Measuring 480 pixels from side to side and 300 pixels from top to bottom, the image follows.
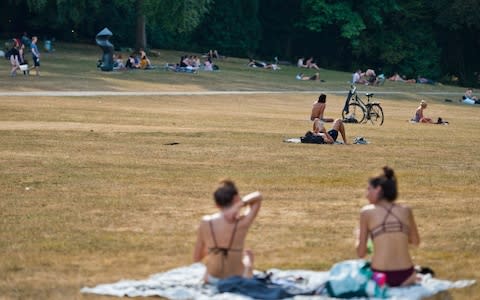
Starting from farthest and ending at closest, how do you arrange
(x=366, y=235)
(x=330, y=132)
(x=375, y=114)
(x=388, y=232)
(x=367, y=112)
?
(x=375, y=114) < (x=367, y=112) < (x=330, y=132) < (x=366, y=235) < (x=388, y=232)

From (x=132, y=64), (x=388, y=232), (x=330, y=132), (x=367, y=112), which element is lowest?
(x=132, y=64)

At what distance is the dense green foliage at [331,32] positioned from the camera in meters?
74.2

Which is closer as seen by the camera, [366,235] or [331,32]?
[366,235]

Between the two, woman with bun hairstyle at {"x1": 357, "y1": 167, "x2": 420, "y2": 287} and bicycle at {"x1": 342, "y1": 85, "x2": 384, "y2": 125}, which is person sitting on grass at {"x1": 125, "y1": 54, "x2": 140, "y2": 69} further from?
woman with bun hairstyle at {"x1": 357, "y1": 167, "x2": 420, "y2": 287}

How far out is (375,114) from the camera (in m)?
37.7

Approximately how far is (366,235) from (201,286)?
1.66 metres

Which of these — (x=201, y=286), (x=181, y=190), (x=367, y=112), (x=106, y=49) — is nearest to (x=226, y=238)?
(x=201, y=286)

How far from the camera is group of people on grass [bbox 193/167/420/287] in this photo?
10.3 m

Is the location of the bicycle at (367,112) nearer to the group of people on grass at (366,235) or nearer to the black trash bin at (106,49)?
the black trash bin at (106,49)

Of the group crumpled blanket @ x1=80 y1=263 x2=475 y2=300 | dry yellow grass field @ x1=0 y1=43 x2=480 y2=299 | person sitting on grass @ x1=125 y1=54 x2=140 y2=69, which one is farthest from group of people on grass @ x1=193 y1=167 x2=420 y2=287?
person sitting on grass @ x1=125 y1=54 x2=140 y2=69

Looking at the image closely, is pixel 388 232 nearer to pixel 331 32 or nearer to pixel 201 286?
pixel 201 286

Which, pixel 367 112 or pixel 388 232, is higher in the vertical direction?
pixel 388 232

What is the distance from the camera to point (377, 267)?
406 inches

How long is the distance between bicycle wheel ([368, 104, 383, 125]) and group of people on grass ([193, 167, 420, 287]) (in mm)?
26776
